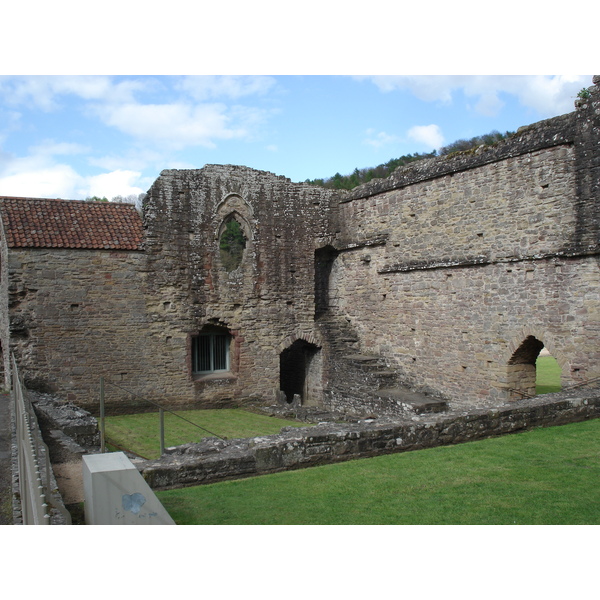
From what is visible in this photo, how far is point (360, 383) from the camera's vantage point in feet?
49.6


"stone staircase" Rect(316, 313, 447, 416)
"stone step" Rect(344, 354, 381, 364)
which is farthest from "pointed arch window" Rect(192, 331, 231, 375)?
"stone step" Rect(344, 354, 381, 364)

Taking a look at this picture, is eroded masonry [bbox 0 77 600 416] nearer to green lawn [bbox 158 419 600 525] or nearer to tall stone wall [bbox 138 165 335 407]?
tall stone wall [bbox 138 165 335 407]

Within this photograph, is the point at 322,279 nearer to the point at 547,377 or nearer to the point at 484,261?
the point at 484,261

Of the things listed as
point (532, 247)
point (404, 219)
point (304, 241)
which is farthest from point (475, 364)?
point (304, 241)

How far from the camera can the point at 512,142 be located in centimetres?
1188

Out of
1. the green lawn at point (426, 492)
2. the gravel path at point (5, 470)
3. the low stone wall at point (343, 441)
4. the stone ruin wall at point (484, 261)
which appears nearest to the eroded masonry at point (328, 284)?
the stone ruin wall at point (484, 261)

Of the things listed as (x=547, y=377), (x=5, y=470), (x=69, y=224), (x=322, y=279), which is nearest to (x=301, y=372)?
(x=322, y=279)

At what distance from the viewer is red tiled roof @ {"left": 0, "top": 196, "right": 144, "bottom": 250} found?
44.8 ft

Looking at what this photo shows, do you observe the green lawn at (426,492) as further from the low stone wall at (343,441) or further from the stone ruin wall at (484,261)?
the stone ruin wall at (484,261)

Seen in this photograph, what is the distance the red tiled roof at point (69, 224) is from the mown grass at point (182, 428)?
14.2 feet

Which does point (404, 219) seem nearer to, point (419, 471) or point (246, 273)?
point (246, 273)

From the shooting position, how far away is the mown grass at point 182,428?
38.7 feet

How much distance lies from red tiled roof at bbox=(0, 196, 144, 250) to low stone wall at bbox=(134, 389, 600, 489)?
758cm

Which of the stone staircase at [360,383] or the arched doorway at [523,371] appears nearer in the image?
the arched doorway at [523,371]
